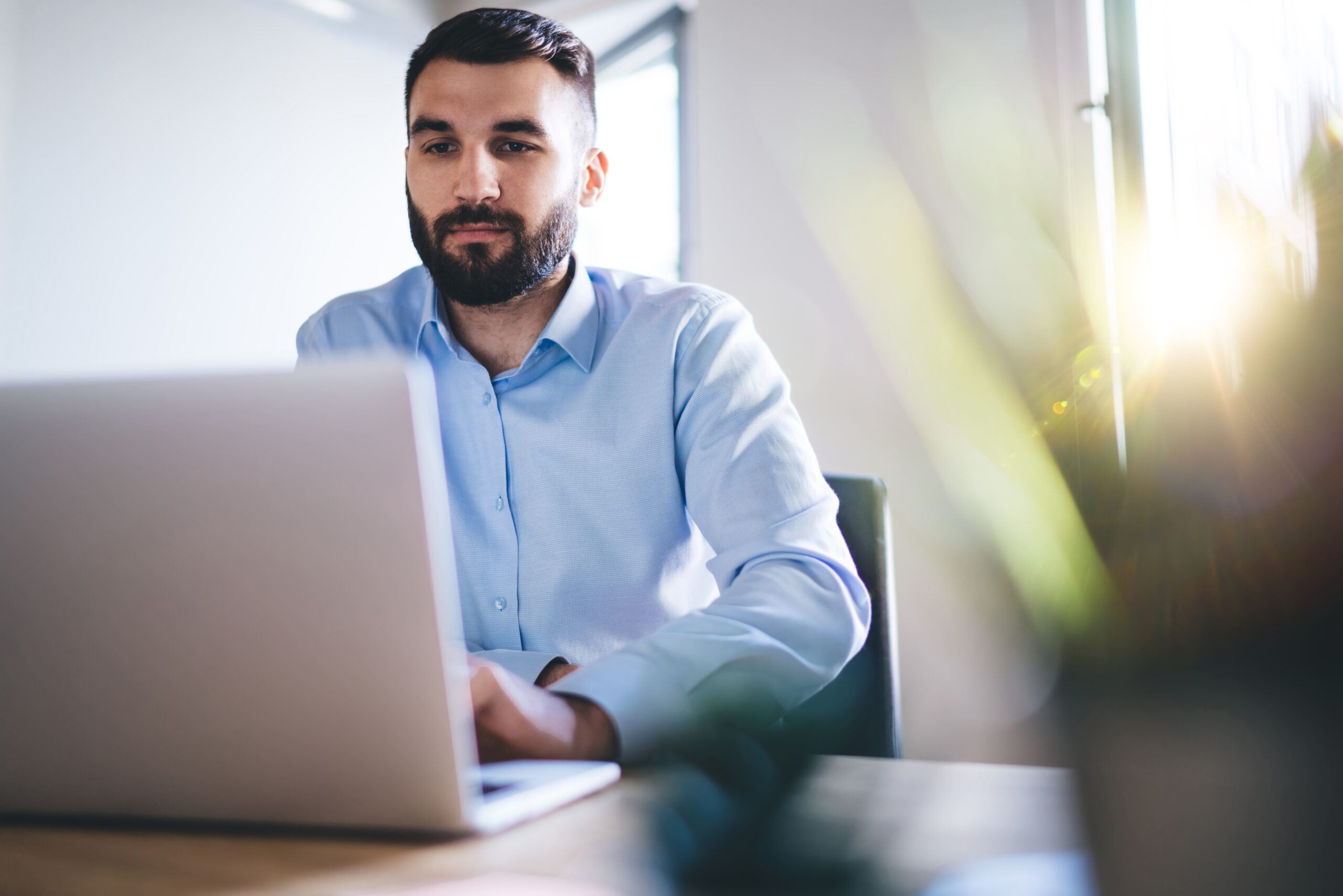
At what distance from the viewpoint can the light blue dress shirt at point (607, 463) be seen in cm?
108

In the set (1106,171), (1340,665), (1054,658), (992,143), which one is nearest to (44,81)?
(992,143)

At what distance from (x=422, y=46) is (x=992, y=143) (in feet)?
5.11

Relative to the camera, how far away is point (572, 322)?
1274 millimetres

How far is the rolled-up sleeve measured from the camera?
0.73 metres

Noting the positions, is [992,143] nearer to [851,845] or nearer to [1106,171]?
[1106,171]

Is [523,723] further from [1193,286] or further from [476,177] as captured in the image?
[1193,286]

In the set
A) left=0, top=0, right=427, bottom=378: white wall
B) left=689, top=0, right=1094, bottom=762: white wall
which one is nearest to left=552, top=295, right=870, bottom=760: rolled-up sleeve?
left=689, top=0, right=1094, bottom=762: white wall

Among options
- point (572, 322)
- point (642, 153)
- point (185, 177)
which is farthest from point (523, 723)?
point (642, 153)

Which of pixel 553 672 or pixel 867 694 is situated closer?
pixel 553 672

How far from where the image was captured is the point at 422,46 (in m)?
1.37

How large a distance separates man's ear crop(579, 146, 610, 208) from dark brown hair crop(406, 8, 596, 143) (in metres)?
0.13

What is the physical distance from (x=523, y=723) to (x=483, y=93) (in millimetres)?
991

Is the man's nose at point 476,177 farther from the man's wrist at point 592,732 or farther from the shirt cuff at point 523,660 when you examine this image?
the man's wrist at point 592,732

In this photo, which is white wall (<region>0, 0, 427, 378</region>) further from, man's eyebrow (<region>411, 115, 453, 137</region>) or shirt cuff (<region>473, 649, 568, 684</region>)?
shirt cuff (<region>473, 649, 568, 684</region>)
